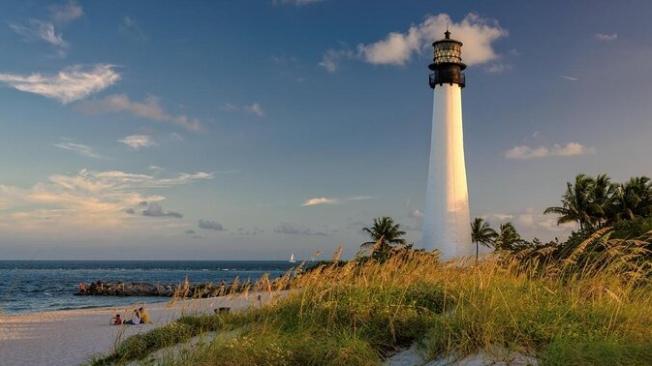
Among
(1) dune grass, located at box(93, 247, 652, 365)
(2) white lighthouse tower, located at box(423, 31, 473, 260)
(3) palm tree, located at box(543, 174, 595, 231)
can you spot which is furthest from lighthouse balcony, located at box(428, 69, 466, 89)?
(1) dune grass, located at box(93, 247, 652, 365)

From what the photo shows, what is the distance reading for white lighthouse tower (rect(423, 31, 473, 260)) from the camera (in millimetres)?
43156

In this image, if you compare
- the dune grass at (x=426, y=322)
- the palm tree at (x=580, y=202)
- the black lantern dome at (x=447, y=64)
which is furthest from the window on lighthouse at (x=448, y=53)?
the dune grass at (x=426, y=322)

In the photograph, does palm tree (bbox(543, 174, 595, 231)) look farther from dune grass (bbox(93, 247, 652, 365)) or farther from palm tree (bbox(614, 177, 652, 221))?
dune grass (bbox(93, 247, 652, 365))

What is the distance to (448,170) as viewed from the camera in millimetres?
43156

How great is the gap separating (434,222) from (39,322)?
2681cm

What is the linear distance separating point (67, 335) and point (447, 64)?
3171cm

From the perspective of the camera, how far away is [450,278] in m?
11.5

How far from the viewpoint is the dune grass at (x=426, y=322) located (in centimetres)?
814

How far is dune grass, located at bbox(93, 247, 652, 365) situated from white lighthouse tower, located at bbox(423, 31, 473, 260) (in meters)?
31.9

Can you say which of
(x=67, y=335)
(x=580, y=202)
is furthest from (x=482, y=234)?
(x=67, y=335)

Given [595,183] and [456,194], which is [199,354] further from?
[595,183]

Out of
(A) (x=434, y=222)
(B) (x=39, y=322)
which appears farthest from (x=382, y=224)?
(B) (x=39, y=322)

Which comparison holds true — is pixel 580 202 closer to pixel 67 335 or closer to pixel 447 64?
pixel 447 64

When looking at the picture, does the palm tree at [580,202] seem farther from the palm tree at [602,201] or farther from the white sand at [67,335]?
the white sand at [67,335]
